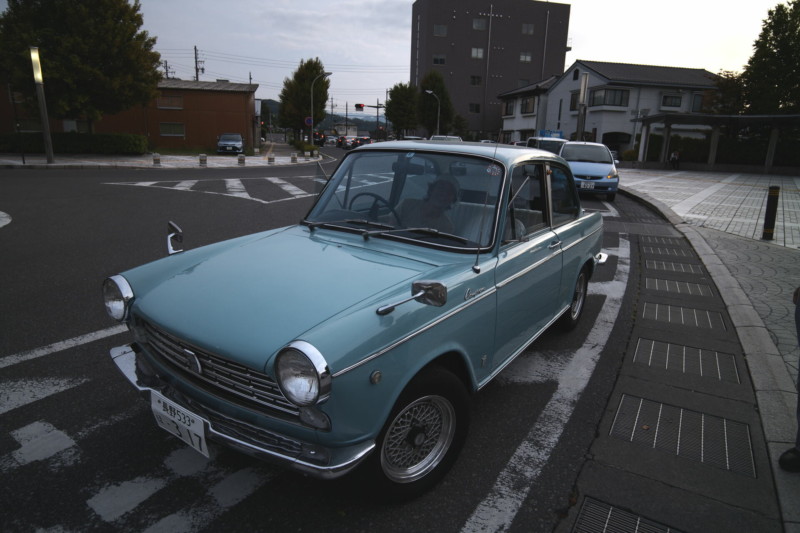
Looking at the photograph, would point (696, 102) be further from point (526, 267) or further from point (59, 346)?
point (59, 346)

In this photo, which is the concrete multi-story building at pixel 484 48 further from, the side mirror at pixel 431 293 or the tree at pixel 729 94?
the side mirror at pixel 431 293

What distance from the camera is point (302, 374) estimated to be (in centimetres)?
190

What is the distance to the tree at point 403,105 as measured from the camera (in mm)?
67375

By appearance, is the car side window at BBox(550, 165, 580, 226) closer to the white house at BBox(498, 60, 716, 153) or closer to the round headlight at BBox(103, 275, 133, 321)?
the round headlight at BBox(103, 275, 133, 321)

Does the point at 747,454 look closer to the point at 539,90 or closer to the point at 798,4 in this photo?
the point at 798,4

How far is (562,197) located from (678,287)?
3.38m

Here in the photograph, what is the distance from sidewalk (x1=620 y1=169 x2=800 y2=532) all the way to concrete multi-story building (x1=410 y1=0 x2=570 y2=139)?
54732 mm

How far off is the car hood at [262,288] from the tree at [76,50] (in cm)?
2671

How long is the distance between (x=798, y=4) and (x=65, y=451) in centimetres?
4291

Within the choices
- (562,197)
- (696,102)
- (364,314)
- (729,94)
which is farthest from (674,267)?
(696,102)

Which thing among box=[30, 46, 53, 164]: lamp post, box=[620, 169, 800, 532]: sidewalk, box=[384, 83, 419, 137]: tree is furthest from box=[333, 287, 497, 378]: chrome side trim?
box=[384, 83, 419, 137]: tree

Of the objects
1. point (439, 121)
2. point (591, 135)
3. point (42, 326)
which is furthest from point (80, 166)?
point (439, 121)

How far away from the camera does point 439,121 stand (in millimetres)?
61688

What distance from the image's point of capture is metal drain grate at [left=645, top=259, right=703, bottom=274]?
289 inches
